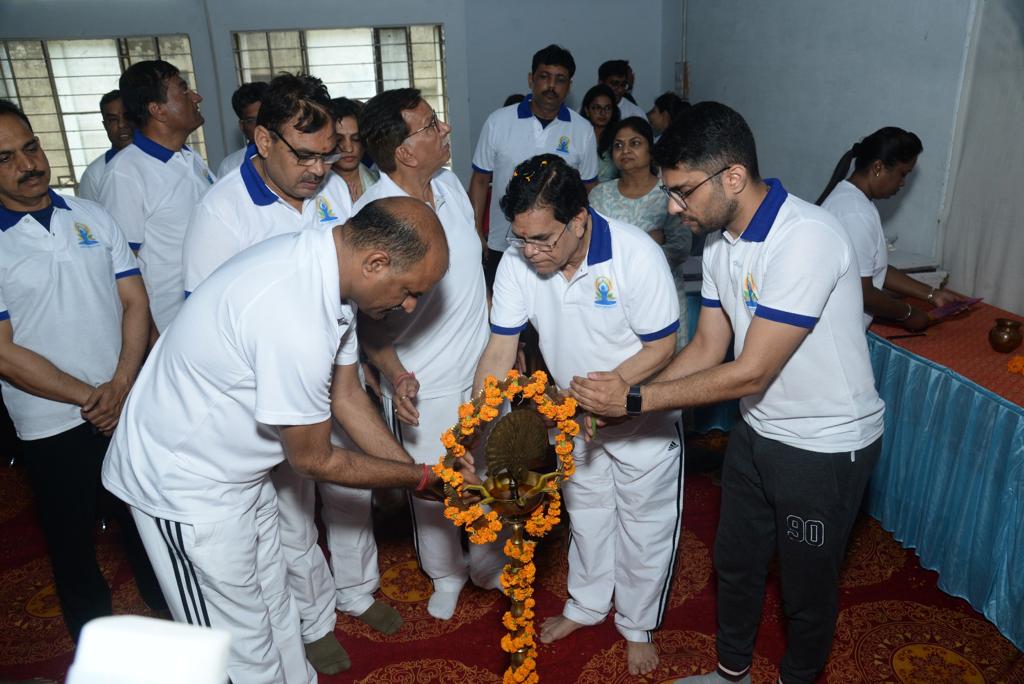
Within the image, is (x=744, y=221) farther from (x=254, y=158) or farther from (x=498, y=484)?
(x=254, y=158)

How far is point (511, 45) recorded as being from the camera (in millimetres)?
7484

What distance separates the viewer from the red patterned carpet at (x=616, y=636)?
2.70 meters

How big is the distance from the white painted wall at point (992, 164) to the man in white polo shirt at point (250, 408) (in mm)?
3092

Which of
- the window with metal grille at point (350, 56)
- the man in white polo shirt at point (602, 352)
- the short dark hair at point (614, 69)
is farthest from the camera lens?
the window with metal grille at point (350, 56)

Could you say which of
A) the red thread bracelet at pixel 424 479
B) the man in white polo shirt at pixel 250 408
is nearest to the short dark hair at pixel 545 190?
the man in white polo shirt at pixel 250 408

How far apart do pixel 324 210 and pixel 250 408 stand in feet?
3.64

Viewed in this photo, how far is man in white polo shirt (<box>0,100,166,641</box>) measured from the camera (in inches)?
93.2

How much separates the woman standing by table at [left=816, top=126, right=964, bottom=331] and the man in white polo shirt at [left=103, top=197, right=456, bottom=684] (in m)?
2.09

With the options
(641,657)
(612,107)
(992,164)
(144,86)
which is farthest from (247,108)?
(992,164)

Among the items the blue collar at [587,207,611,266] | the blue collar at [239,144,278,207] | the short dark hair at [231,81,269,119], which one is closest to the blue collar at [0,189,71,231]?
the blue collar at [239,144,278,207]

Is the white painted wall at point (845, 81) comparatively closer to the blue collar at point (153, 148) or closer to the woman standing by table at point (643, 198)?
the woman standing by table at point (643, 198)

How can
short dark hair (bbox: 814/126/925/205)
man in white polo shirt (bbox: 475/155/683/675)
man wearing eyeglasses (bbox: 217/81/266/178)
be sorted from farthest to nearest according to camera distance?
man wearing eyeglasses (bbox: 217/81/266/178) → short dark hair (bbox: 814/126/925/205) → man in white polo shirt (bbox: 475/155/683/675)

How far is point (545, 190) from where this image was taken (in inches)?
84.9

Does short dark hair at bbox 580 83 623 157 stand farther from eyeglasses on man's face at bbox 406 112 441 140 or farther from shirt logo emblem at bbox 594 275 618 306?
shirt logo emblem at bbox 594 275 618 306
